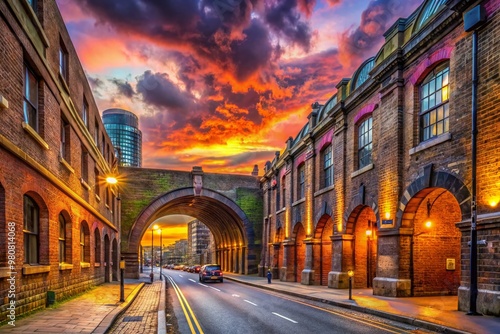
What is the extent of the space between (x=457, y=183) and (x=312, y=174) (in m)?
14.1

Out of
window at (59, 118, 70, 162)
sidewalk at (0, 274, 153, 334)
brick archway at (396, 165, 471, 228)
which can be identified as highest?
window at (59, 118, 70, 162)

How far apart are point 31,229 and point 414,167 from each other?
44.0 ft

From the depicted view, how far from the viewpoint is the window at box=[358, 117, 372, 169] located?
2011 cm

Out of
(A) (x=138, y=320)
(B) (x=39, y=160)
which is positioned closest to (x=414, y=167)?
(A) (x=138, y=320)

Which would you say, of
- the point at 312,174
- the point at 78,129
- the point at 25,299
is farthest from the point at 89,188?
the point at 312,174

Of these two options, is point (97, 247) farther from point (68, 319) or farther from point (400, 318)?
point (400, 318)

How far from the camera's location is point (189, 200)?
4494 cm

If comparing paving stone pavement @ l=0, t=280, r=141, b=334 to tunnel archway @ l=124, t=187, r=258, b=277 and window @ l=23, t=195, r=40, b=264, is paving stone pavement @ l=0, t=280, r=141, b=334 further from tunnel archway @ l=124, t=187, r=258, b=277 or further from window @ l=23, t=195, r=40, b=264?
tunnel archway @ l=124, t=187, r=258, b=277

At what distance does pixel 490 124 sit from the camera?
11.8m

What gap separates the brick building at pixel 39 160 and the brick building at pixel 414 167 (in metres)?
12.3

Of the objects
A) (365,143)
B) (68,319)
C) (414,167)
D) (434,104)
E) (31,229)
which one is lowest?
(68,319)

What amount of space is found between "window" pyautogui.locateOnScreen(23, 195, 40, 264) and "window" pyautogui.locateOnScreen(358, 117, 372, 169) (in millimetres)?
14704

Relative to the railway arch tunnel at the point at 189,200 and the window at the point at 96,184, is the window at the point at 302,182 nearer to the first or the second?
the railway arch tunnel at the point at 189,200

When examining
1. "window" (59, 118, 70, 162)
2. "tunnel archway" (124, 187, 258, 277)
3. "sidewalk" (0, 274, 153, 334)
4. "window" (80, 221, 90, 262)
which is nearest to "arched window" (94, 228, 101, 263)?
"window" (80, 221, 90, 262)
